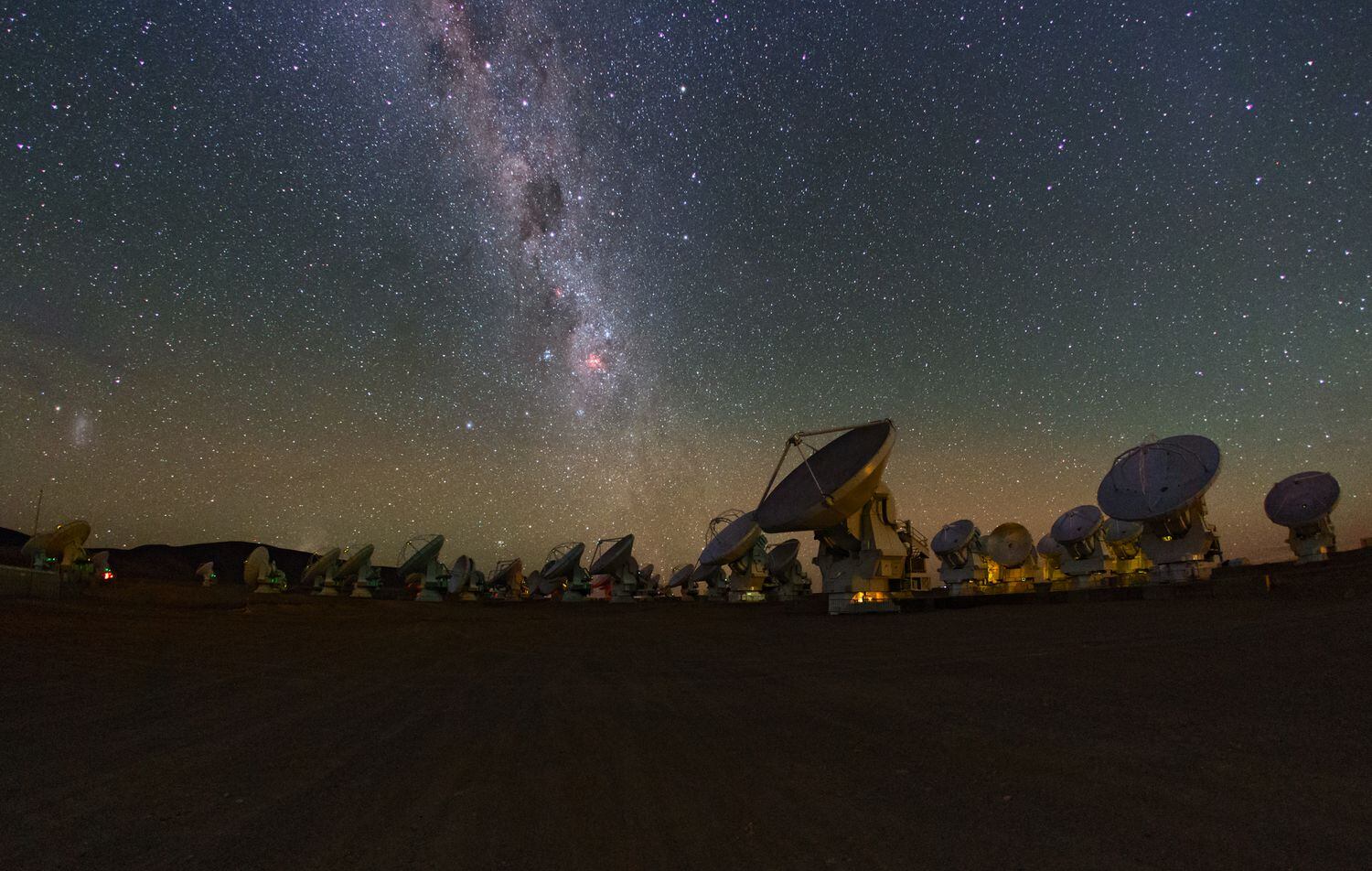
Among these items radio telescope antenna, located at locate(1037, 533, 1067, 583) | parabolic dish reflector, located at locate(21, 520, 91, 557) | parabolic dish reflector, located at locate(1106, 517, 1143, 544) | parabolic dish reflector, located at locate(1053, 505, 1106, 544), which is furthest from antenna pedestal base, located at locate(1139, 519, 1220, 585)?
parabolic dish reflector, located at locate(21, 520, 91, 557)

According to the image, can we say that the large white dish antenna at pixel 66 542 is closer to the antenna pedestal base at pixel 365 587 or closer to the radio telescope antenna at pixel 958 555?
the antenna pedestal base at pixel 365 587

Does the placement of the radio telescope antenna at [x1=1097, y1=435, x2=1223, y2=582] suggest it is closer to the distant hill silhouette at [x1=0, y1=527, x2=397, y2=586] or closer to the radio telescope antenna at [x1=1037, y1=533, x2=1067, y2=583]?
the radio telescope antenna at [x1=1037, y1=533, x2=1067, y2=583]

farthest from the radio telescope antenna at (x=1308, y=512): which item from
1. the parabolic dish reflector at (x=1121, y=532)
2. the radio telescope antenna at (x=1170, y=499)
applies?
the radio telescope antenna at (x=1170, y=499)

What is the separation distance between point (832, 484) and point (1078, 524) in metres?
25.8

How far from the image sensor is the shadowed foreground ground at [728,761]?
358cm

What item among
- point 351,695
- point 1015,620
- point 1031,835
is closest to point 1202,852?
point 1031,835

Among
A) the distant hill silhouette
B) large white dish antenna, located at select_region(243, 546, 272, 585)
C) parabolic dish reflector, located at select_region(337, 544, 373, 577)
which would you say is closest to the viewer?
parabolic dish reflector, located at select_region(337, 544, 373, 577)

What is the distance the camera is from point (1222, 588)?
19344 mm

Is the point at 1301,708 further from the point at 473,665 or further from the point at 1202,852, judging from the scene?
the point at 473,665

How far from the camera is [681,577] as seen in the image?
69.9 m

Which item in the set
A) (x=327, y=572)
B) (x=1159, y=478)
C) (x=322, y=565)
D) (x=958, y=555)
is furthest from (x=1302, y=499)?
(x=327, y=572)

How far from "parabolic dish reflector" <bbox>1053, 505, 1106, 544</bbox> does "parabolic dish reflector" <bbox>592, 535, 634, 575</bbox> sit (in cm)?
3061

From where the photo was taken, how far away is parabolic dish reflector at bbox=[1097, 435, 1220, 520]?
25.3 metres

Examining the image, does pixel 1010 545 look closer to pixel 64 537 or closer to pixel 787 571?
pixel 787 571
